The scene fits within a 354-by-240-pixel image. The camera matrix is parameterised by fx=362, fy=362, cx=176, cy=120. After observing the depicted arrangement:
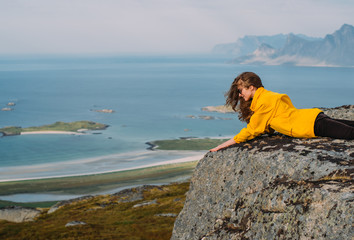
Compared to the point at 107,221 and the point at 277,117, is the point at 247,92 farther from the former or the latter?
the point at 107,221

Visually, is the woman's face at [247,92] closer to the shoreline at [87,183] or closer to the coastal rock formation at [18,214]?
the coastal rock formation at [18,214]

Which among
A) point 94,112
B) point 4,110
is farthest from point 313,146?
point 4,110

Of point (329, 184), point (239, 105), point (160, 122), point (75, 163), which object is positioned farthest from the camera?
point (160, 122)

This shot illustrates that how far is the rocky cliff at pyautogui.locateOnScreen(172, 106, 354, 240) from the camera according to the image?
6340 millimetres

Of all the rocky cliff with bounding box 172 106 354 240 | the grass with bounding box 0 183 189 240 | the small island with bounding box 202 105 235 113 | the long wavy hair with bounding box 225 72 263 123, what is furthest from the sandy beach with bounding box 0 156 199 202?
the small island with bounding box 202 105 235 113

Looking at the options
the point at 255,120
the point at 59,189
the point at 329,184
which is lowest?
the point at 59,189

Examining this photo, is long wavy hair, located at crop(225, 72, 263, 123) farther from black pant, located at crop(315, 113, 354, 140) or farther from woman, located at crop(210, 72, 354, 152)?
black pant, located at crop(315, 113, 354, 140)

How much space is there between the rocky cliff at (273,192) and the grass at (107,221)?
761 inches

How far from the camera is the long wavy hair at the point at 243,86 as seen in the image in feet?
33.9

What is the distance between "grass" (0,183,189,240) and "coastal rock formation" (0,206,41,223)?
1747mm

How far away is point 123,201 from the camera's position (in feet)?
214

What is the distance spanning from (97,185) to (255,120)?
7893 cm

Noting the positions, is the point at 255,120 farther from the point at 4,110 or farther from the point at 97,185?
the point at 4,110

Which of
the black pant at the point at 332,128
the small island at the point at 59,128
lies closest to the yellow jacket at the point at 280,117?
the black pant at the point at 332,128
